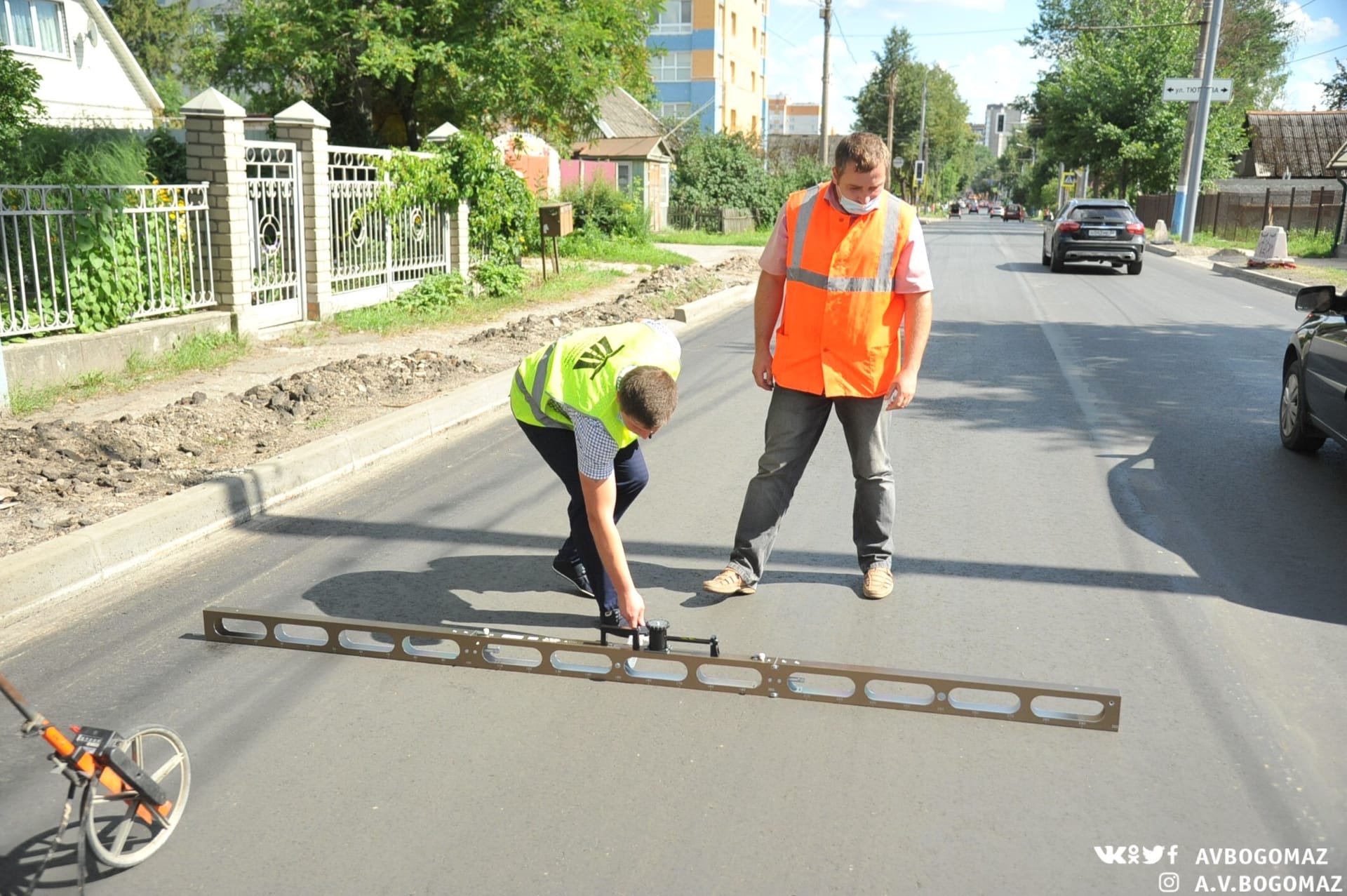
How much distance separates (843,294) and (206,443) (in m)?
4.45

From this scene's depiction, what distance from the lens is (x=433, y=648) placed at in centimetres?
425

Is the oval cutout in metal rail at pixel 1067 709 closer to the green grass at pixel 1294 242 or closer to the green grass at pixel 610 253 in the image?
the green grass at pixel 610 253

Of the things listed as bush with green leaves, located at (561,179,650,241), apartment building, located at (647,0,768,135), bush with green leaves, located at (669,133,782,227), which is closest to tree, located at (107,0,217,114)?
bush with green leaves, located at (669,133,782,227)

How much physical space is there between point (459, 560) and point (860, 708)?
2.24 meters

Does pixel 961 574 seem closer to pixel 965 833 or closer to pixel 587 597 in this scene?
pixel 587 597

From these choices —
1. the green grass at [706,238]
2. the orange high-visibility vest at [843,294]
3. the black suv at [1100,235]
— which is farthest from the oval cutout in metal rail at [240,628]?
the green grass at [706,238]

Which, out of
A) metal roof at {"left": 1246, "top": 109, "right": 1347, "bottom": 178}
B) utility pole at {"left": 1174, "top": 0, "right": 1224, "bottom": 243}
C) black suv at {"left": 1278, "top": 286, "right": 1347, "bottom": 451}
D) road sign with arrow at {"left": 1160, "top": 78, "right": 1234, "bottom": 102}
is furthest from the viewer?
metal roof at {"left": 1246, "top": 109, "right": 1347, "bottom": 178}

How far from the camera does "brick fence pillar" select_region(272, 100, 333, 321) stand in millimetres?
12539

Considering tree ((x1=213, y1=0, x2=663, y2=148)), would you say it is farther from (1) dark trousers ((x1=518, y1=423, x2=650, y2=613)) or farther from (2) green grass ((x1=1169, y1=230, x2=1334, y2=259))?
(2) green grass ((x1=1169, y1=230, x2=1334, y2=259))

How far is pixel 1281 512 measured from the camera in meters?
6.19

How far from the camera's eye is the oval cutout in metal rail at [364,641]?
4.22 m

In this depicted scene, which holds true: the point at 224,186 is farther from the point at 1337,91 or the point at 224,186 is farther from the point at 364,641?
the point at 1337,91

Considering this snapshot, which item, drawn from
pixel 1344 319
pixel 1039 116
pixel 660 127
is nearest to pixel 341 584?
pixel 1344 319

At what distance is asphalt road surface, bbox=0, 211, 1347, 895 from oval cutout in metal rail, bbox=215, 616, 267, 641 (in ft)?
0.30
